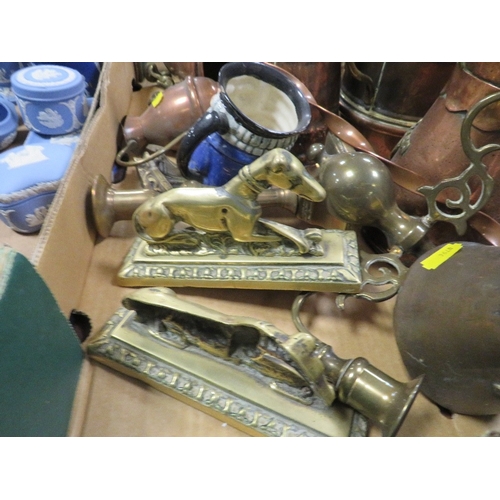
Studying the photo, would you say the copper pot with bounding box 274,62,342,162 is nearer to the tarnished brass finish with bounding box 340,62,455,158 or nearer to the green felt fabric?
the tarnished brass finish with bounding box 340,62,455,158

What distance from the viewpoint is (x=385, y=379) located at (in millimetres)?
531

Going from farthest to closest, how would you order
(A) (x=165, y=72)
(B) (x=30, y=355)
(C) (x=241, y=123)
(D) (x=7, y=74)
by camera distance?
(A) (x=165, y=72), (D) (x=7, y=74), (C) (x=241, y=123), (B) (x=30, y=355)

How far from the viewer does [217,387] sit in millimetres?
585

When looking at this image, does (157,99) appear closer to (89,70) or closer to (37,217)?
(89,70)

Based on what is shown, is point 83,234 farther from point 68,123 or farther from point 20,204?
point 68,123

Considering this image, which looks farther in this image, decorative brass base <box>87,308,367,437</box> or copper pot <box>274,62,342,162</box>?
copper pot <box>274,62,342,162</box>

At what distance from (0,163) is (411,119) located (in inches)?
38.2

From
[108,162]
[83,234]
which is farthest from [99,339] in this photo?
[108,162]

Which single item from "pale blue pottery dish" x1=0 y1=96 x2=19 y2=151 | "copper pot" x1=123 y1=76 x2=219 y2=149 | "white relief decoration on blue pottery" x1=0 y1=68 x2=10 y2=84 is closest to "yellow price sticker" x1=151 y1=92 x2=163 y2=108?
"copper pot" x1=123 y1=76 x2=219 y2=149

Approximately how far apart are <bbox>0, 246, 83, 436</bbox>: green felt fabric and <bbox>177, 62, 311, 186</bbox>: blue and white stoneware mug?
0.40 meters

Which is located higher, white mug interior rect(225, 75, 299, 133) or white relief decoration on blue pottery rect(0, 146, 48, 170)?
white mug interior rect(225, 75, 299, 133)

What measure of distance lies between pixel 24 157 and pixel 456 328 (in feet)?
2.89

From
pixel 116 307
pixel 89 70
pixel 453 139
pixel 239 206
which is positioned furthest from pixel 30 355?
pixel 89 70

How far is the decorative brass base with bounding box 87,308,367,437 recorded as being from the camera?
551mm
